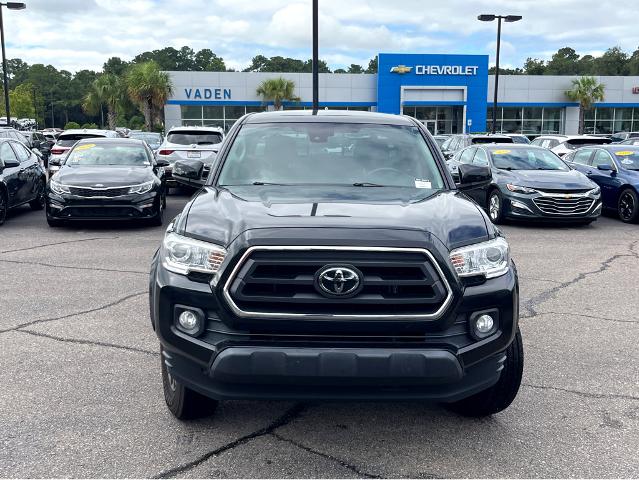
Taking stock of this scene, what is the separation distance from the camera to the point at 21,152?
13250mm

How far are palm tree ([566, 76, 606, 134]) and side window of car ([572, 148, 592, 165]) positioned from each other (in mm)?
36617

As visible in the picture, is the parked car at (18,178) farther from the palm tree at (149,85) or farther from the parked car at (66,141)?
the palm tree at (149,85)

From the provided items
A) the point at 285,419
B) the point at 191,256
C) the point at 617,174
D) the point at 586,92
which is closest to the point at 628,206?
the point at 617,174

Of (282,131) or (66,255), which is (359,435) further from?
(66,255)

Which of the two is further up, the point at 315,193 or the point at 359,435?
the point at 315,193

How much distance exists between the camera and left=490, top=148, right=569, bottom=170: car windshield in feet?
42.1

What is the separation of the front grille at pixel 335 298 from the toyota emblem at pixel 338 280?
2cm

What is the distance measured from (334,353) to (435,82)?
1821 inches

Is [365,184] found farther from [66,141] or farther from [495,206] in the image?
[66,141]

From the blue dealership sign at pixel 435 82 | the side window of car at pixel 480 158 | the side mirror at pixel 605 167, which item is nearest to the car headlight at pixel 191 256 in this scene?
the side window of car at pixel 480 158

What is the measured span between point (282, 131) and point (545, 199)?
8.04 metres

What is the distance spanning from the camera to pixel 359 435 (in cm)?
364

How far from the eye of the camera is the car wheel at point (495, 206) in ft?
39.9

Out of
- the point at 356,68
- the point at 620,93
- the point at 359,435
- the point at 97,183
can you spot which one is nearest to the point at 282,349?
the point at 359,435
